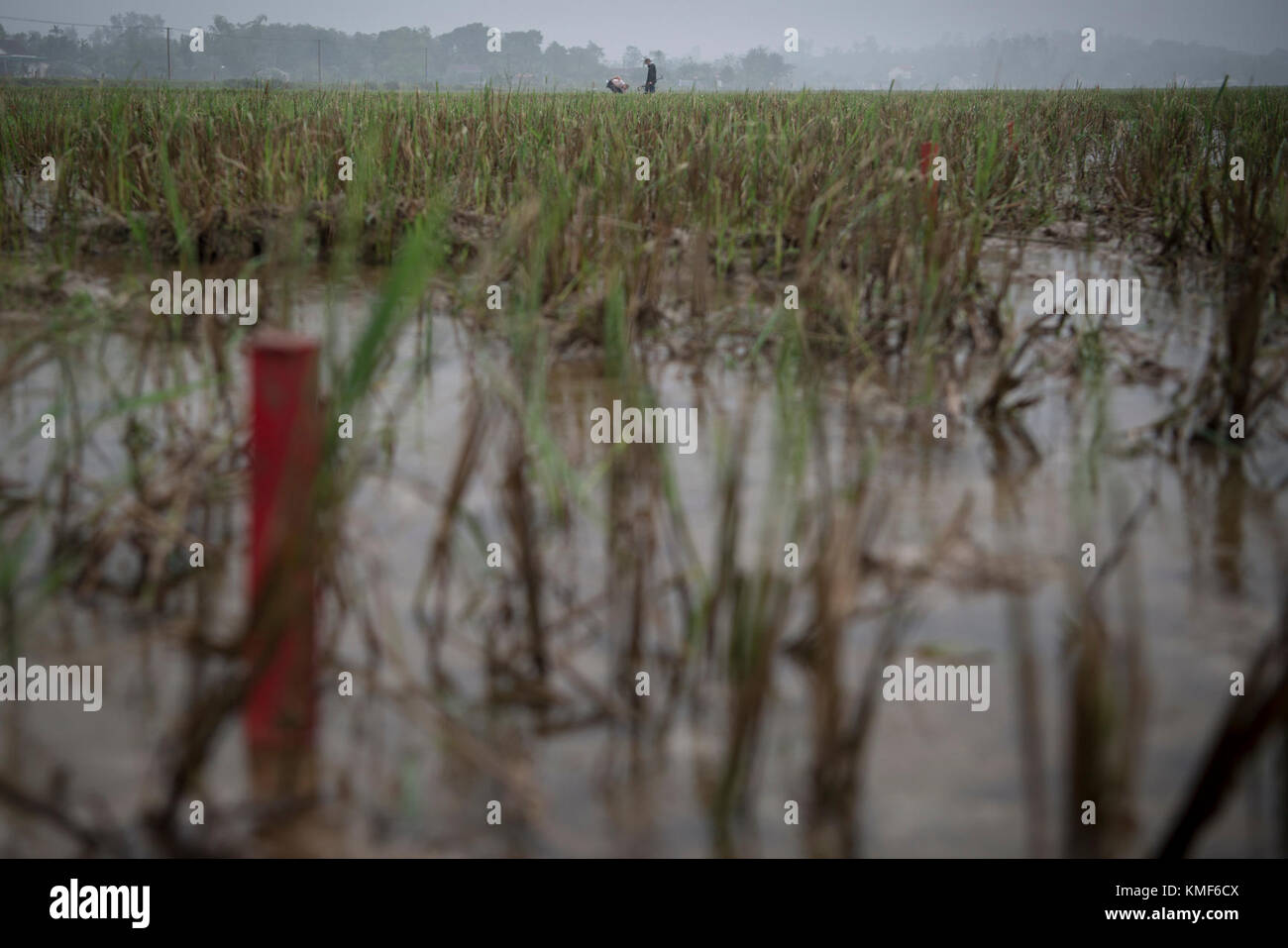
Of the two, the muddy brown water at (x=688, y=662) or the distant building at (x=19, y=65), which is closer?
the muddy brown water at (x=688, y=662)

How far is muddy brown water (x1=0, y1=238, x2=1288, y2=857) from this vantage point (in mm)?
1433

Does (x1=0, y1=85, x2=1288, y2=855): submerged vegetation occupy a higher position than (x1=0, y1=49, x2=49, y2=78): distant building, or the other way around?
(x1=0, y1=49, x2=49, y2=78): distant building

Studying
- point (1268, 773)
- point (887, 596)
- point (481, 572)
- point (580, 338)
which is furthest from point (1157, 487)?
point (580, 338)

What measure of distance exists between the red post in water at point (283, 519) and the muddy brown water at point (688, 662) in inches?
3.5

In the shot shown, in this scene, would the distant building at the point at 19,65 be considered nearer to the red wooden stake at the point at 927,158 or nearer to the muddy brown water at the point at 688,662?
the red wooden stake at the point at 927,158

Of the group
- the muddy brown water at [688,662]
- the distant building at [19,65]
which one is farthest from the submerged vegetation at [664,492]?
the distant building at [19,65]

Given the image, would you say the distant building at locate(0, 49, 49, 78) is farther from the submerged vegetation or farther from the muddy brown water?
the muddy brown water

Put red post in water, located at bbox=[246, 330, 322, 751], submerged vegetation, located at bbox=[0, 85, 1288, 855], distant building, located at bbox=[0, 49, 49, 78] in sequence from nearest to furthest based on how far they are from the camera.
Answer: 1. red post in water, located at bbox=[246, 330, 322, 751]
2. submerged vegetation, located at bbox=[0, 85, 1288, 855]
3. distant building, located at bbox=[0, 49, 49, 78]

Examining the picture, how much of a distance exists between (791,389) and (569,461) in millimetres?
751

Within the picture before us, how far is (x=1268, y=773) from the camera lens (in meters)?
1.55

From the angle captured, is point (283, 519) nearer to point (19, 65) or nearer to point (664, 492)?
point (664, 492)

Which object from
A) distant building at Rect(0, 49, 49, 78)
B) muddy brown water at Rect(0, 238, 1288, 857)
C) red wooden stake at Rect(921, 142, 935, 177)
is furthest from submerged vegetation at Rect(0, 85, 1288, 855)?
distant building at Rect(0, 49, 49, 78)

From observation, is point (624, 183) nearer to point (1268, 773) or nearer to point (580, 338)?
point (580, 338)

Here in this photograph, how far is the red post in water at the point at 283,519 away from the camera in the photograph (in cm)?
135
